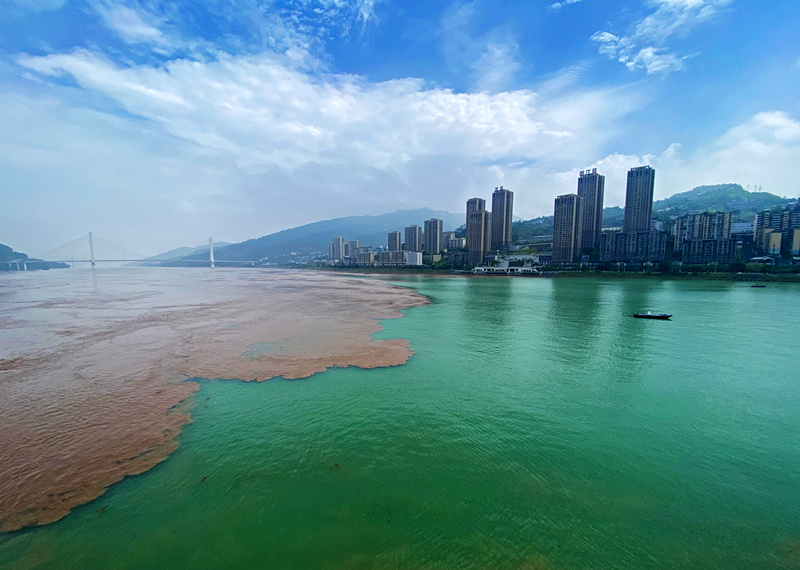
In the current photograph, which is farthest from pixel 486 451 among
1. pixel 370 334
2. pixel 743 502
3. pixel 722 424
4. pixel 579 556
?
pixel 370 334

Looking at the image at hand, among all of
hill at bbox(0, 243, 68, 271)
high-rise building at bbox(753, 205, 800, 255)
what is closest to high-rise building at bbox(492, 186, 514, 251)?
high-rise building at bbox(753, 205, 800, 255)

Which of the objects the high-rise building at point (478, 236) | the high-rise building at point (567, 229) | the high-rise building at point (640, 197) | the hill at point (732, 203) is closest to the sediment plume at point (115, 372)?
the high-rise building at point (567, 229)

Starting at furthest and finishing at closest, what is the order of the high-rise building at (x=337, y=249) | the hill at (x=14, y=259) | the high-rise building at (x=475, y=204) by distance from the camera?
the high-rise building at (x=337, y=249)
the high-rise building at (x=475, y=204)
the hill at (x=14, y=259)

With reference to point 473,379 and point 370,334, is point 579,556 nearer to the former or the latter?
point 473,379

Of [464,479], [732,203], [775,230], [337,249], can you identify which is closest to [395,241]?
[337,249]

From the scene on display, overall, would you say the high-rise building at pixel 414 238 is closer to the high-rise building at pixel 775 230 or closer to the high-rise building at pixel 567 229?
the high-rise building at pixel 567 229

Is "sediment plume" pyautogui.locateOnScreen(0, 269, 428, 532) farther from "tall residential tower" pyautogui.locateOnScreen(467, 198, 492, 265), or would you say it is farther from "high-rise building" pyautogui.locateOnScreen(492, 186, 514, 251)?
"high-rise building" pyautogui.locateOnScreen(492, 186, 514, 251)
